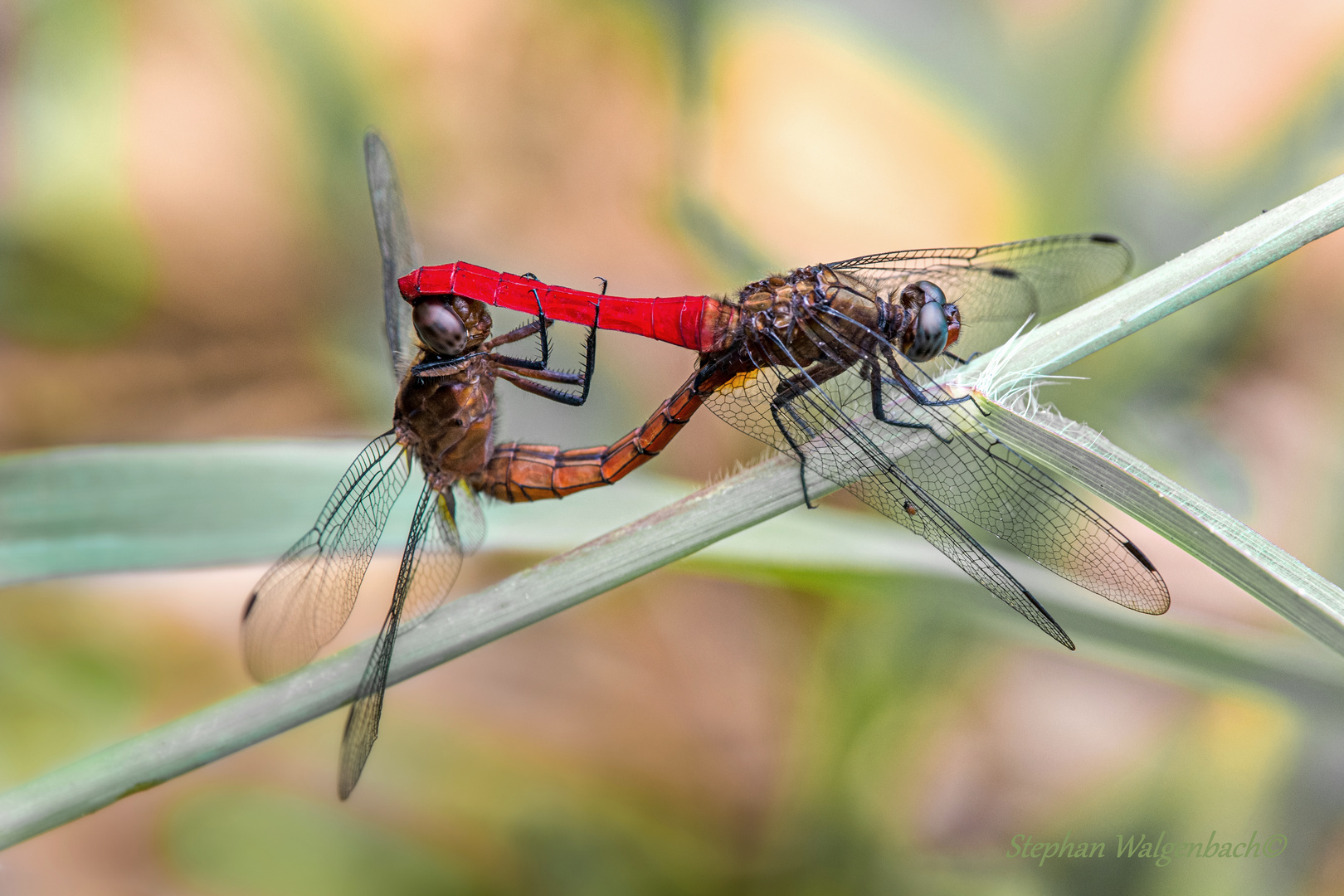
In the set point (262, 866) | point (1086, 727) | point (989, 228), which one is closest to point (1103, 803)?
point (1086, 727)

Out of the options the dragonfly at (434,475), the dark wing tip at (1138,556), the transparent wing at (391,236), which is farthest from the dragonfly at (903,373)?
the transparent wing at (391,236)

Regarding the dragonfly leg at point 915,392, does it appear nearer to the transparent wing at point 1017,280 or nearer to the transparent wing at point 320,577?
the transparent wing at point 1017,280

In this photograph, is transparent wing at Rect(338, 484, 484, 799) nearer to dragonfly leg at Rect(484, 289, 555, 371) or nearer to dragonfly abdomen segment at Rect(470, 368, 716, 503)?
dragonfly abdomen segment at Rect(470, 368, 716, 503)

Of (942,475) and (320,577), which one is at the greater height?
(942,475)

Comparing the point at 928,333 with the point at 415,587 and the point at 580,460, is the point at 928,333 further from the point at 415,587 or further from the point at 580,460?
the point at 415,587

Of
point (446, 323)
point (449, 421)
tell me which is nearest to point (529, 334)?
point (446, 323)

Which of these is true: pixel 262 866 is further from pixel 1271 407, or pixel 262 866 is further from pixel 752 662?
pixel 1271 407

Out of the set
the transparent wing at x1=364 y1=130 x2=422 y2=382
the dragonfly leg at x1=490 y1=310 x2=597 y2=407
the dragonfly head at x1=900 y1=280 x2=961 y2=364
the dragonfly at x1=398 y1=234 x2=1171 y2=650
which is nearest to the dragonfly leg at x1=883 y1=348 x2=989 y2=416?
the dragonfly at x1=398 y1=234 x2=1171 y2=650
